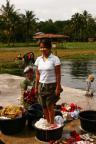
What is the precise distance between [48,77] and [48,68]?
0.56 feet

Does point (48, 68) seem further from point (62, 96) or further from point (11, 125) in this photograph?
point (62, 96)

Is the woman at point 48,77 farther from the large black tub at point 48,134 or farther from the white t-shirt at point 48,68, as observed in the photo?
the large black tub at point 48,134

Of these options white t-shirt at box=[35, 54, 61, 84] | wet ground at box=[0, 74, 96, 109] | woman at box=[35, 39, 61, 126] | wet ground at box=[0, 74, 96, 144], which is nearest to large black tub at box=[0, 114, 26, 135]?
wet ground at box=[0, 74, 96, 144]

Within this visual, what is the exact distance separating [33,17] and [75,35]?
14.9 metres

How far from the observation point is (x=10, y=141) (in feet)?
20.2

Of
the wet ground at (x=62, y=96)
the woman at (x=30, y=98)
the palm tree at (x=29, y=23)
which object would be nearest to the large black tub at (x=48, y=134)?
the woman at (x=30, y=98)

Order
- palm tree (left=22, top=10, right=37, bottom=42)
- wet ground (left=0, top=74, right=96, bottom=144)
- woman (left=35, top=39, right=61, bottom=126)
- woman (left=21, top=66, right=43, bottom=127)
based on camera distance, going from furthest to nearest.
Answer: palm tree (left=22, top=10, right=37, bottom=42)
woman (left=21, top=66, right=43, bottom=127)
wet ground (left=0, top=74, right=96, bottom=144)
woman (left=35, top=39, right=61, bottom=126)

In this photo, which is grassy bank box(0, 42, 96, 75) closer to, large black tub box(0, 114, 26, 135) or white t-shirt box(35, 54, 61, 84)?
large black tub box(0, 114, 26, 135)

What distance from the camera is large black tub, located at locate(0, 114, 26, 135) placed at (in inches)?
250

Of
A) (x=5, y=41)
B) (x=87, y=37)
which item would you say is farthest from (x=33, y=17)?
(x=87, y=37)

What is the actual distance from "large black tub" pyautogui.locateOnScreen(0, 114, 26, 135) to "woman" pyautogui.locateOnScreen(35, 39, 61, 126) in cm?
63

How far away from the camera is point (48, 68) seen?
5910 mm

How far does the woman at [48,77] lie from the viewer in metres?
5.89

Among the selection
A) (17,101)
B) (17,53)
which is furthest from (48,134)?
(17,53)
